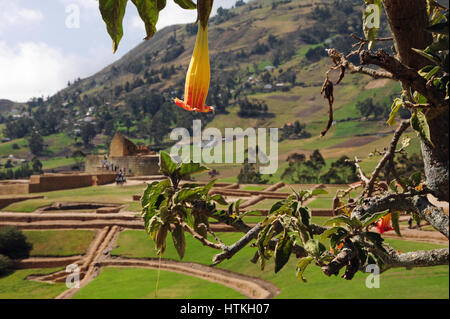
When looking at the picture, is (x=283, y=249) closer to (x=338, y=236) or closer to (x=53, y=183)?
(x=338, y=236)

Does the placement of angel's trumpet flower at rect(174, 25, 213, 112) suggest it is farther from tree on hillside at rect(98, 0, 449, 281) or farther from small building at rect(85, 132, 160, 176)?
small building at rect(85, 132, 160, 176)

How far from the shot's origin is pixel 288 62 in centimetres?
9012

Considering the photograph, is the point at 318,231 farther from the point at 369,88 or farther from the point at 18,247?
the point at 369,88

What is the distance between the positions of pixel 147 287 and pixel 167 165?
28.9 ft

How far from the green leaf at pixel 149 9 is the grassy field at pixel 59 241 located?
41.8 feet

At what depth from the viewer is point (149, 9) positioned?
71 centimetres

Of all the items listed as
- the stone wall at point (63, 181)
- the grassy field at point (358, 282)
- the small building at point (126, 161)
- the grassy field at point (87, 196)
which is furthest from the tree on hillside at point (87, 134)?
the grassy field at point (358, 282)

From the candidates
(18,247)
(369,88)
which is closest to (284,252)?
(18,247)

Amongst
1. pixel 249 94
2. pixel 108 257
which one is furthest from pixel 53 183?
pixel 249 94

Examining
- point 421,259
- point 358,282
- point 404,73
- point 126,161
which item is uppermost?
point 404,73

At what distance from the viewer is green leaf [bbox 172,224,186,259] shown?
0.99 m

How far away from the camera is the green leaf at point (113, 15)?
0.65 metres

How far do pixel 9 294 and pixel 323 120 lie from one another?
51346 mm

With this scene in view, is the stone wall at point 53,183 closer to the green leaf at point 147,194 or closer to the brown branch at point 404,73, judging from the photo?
the green leaf at point 147,194
